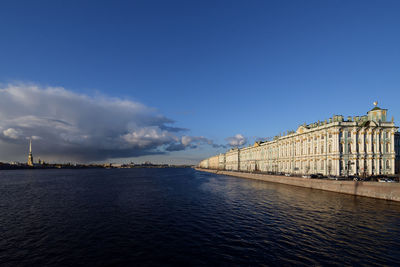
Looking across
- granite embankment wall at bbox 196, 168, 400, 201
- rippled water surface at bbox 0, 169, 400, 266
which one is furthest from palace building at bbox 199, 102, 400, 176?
rippled water surface at bbox 0, 169, 400, 266

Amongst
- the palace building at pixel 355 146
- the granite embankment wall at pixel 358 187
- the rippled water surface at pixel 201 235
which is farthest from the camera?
the palace building at pixel 355 146

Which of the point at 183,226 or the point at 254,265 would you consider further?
→ the point at 183,226

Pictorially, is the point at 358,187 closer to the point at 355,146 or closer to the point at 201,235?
the point at 355,146

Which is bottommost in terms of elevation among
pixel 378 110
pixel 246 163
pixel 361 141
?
pixel 246 163

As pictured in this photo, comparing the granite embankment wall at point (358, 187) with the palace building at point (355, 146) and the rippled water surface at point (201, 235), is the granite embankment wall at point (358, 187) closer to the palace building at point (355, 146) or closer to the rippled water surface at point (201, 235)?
the rippled water surface at point (201, 235)

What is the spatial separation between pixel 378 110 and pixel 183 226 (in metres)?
61.2

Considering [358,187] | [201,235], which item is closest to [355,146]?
[358,187]

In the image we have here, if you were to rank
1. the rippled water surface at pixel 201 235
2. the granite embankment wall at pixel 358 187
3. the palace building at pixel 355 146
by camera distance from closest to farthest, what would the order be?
the rippled water surface at pixel 201 235
the granite embankment wall at pixel 358 187
the palace building at pixel 355 146

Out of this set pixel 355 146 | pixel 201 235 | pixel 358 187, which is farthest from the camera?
pixel 355 146

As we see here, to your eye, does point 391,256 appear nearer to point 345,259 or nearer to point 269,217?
point 345,259

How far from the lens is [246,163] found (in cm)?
12594

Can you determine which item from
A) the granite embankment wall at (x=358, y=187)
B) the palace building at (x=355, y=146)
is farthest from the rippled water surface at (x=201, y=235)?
the palace building at (x=355, y=146)

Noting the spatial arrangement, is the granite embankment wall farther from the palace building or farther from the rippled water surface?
the palace building

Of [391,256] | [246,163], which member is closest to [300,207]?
[391,256]
